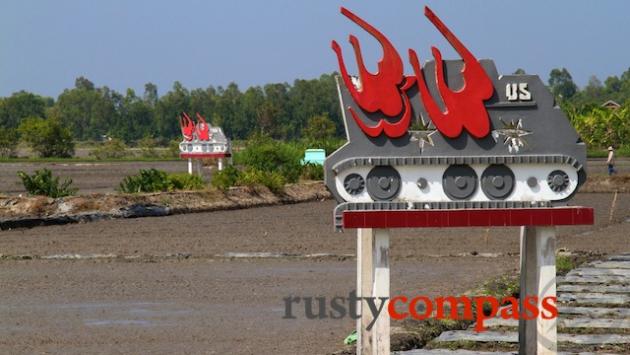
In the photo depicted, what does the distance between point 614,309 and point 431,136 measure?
4.14 metres

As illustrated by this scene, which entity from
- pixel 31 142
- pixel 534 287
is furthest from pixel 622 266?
pixel 31 142

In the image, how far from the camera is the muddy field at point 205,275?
12.3 meters

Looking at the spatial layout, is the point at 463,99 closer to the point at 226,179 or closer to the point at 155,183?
the point at 155,183

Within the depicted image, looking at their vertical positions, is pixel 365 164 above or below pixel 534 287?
above

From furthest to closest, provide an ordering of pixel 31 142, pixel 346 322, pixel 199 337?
1. pixel 31 142
2. pixel 346 322
3. pixel 199 337

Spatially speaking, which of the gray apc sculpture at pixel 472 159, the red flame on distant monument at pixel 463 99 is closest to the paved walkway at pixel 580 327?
the gray apc sculpture at pixel 472 159

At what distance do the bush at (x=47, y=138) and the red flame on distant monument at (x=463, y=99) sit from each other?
71.4m

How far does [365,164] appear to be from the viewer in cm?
1008

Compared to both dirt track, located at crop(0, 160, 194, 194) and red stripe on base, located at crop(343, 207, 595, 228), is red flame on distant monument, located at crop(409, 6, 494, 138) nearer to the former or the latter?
red stripe on base, located at crop(343, 207, 595, 228)

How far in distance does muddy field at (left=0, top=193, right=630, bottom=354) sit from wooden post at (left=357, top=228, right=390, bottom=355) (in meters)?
1.06

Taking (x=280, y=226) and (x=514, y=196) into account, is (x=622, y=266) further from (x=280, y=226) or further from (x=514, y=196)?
(x=280, y=226)

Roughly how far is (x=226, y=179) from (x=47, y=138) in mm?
48834

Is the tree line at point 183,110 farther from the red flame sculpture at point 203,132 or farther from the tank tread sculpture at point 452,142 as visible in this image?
the tank tread sculpture at point 452,142

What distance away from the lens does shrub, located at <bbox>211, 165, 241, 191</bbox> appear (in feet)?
112
